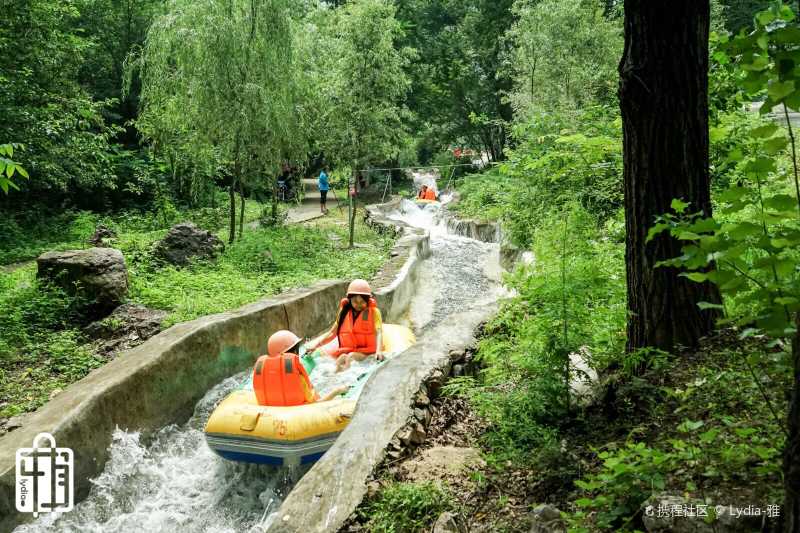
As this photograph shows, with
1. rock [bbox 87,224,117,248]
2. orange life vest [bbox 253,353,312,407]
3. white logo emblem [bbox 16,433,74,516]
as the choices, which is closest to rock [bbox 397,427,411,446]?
orange life vest [bbox 253,353,312,407]

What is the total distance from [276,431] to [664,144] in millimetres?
3847

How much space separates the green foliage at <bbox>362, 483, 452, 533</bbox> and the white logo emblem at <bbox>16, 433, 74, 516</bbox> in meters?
3.03

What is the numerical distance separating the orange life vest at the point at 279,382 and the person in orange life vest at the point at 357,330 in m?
1.57

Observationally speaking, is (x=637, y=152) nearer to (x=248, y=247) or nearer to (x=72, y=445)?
(x=72, y=445)

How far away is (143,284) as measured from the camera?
9.37 meters

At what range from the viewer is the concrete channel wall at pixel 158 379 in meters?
4.95

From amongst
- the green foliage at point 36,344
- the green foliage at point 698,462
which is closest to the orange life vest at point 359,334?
the green foliage at point 36,344

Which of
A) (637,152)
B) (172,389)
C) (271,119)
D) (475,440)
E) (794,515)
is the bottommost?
(172,389)

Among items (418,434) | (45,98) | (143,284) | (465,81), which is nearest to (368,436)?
(418,434)

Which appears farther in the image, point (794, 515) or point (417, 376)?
point (417, 376)

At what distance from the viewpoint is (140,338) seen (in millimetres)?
7648

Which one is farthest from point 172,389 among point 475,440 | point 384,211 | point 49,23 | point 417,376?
point 384,211

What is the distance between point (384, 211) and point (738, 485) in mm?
20826

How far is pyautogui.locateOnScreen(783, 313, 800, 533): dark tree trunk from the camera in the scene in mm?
1610
